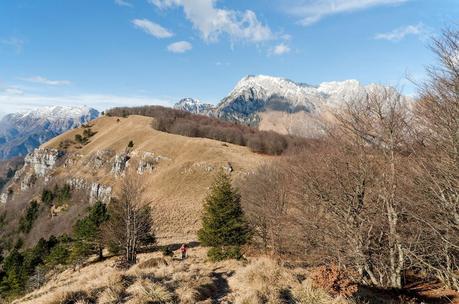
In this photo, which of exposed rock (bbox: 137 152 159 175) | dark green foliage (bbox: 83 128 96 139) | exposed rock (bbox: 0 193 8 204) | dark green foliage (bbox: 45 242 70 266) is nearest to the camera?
dark green foliage (bbox: 45 242 70 266)

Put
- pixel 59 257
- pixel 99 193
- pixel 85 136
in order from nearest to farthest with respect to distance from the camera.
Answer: pixel 59 257 → pixel 99 193 → pixel 85 136

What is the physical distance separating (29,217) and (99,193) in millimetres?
30985

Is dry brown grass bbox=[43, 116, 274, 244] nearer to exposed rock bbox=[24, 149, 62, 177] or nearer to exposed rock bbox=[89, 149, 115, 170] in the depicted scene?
exposed rock bbox=[89, 149, 115, 170]

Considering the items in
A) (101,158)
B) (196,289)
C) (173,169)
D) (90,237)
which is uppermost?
(101,158)

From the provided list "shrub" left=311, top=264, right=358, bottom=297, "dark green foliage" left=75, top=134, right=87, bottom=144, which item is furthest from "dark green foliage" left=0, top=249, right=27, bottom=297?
"dark green foliage" left=75, top=134, right=87, bottom=144

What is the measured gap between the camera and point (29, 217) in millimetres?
104312

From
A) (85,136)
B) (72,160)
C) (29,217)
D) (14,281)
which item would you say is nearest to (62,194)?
(29,217)

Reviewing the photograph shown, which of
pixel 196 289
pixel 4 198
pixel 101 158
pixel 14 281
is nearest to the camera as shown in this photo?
pixel 196 289

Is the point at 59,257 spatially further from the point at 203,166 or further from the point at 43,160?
the point at 43,160

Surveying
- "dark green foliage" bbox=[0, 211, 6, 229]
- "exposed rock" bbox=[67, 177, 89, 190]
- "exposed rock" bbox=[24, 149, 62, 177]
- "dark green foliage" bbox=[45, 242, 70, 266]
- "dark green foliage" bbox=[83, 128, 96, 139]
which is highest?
"dark green foliage" bbox=[83, 128, 96, 139]

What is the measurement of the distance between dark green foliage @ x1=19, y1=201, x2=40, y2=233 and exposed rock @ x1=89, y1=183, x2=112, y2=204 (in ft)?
79.7

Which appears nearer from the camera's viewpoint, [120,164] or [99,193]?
[99,193]

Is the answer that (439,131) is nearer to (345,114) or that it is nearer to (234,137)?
(345,114)

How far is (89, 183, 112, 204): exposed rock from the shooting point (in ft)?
286
